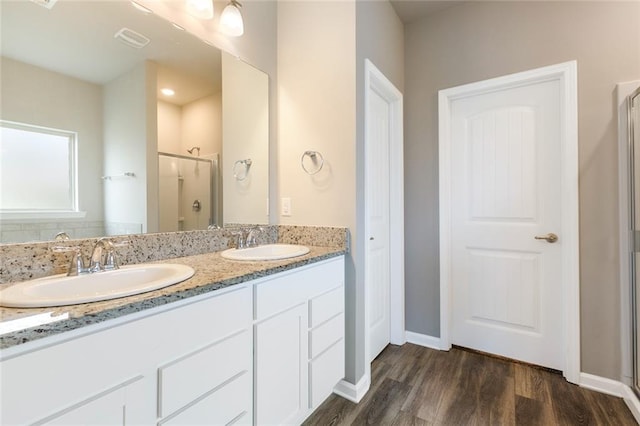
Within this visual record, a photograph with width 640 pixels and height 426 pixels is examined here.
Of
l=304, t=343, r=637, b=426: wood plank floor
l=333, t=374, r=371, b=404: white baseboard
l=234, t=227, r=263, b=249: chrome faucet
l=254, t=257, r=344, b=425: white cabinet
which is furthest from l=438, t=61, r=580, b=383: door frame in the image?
l=234, t=227, r=263, b=249: chrome faucet

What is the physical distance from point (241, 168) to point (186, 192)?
41cm

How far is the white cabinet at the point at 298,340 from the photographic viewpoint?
1162mm

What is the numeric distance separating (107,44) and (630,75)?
276cm

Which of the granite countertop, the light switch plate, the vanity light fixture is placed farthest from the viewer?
the light switch plate

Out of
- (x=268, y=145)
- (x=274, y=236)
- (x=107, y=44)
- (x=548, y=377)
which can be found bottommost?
(x=548, y=377)

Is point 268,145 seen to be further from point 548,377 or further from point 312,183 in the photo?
point 548,377

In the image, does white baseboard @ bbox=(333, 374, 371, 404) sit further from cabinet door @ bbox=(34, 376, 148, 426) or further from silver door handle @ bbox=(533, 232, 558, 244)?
silver door handle @ bbox=(533, 232, 558, 244)

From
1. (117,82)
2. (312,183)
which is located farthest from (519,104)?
(117,82)

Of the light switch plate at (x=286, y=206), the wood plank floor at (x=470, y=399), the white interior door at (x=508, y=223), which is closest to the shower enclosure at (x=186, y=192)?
the light switch plate at (x=286, y=206)

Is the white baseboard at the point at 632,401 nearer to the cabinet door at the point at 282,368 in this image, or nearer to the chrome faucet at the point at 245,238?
the cabinet door at the point at 282,368

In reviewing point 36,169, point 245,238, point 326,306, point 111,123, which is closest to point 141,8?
point 111,123

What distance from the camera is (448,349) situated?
7.39ft

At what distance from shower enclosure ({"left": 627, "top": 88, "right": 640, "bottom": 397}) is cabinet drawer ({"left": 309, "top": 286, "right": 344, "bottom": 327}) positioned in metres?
1.65

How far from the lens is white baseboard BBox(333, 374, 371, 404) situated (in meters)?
1.68
